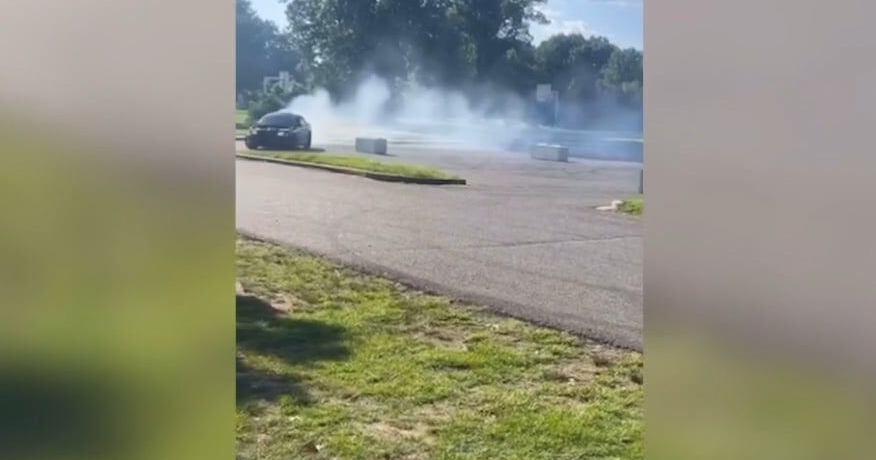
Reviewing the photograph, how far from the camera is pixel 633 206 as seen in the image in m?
3.35

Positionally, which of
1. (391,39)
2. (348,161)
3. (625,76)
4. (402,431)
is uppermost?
(391,39)

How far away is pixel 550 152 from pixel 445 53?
435 mm

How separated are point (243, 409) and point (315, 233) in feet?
1.81

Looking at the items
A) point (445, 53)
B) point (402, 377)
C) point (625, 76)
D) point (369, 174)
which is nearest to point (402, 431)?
point (402, 377)

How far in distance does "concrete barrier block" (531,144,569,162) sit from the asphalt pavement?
0.32 feet

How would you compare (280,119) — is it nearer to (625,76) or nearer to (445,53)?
(445,53)

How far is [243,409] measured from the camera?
3.20 m

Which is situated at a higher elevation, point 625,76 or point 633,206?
point 625,76

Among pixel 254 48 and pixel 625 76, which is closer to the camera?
pixel 254 48

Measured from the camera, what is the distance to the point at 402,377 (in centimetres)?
325

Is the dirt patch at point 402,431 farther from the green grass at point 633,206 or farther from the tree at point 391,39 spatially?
the tree at point 391,39

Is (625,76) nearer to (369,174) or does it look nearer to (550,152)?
(550,152)
